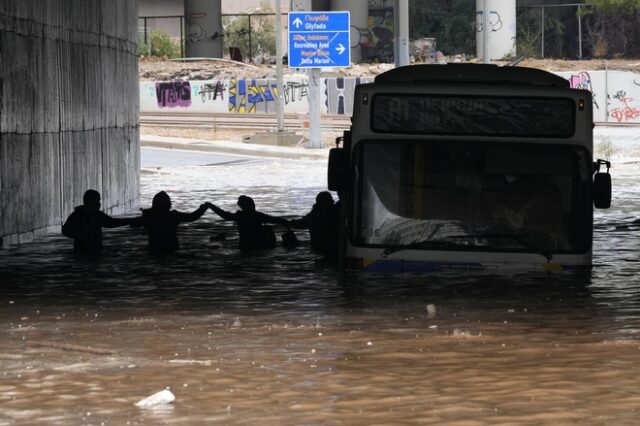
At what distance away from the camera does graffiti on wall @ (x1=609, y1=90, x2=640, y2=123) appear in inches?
2478

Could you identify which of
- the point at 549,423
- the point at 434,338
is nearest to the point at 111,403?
the point at 549,423

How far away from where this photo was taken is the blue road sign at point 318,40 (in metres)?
49.6

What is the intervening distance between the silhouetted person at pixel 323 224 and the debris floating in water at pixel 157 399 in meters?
9.38

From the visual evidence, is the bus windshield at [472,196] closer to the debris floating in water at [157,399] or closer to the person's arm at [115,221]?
the person's arm at [115,221]

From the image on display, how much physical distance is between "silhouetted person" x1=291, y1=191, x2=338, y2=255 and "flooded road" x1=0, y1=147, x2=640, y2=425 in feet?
0.85

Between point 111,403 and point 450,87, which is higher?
point 450,87

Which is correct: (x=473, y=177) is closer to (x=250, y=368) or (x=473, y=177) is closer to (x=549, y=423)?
(x=250, y=368)

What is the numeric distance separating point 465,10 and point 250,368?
8609cm

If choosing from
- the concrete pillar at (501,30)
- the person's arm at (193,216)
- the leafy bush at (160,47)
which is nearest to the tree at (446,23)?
the concrete pillar at (501,30)

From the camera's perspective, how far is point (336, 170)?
15.8 metres

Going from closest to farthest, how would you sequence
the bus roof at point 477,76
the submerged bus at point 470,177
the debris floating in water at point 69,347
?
the debris floating in water at point 69,347, the submerged bus at point 470,177, the bus roof at point 477,76

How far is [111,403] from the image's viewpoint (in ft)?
30.7

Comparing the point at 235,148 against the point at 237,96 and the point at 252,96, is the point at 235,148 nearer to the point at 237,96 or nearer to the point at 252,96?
the point at 252,96

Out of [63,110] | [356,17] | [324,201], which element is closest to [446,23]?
[356,17]
